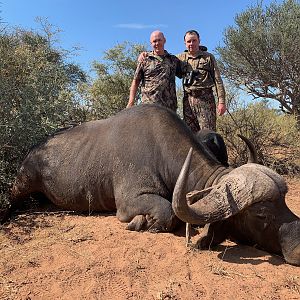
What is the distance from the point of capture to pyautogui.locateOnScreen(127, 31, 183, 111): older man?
688cm

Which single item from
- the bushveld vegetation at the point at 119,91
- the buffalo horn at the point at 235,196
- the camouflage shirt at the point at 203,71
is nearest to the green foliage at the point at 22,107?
the bushveld vegetation at the point at 119,91

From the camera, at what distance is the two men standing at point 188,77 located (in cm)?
689

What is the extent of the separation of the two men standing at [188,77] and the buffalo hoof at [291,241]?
3.35m

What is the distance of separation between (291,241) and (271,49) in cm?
1373

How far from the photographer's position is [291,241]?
369 centimetres

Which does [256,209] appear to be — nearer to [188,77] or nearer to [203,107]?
[203,107]

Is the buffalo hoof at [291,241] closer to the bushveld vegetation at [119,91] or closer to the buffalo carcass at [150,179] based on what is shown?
the buffalo carcass at [150,179]

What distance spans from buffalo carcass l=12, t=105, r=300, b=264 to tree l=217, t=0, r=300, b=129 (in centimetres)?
1152

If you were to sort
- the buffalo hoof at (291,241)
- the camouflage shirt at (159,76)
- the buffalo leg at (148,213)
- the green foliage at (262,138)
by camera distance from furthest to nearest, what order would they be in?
the green foliage at (262,138)
the camouflage shirt at (159,76)
the buffalo leg at (148,213)
the buffalo hoof at (291,241)

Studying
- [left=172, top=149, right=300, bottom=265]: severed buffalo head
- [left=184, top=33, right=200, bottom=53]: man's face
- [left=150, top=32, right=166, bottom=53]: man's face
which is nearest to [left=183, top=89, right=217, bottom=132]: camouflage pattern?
[left=184, top=33, right=200, bottom=53]: man's face

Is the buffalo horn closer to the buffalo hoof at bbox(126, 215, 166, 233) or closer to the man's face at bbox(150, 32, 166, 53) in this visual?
the buffalo hoof at bbox(126, 215, 166, 233)

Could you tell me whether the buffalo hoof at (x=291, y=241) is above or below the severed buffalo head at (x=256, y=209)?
below

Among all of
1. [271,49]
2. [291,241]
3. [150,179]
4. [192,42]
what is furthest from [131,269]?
[271,49]

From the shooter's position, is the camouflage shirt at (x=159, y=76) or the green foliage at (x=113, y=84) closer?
the camouflage shirt at (x=159, y=76)
